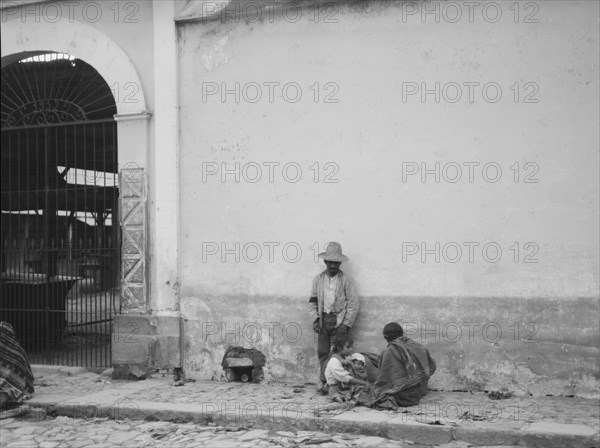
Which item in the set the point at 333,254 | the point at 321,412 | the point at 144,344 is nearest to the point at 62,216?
the point at 144,344

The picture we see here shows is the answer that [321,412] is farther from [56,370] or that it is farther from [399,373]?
[56,370]

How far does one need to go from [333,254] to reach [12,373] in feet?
13.4

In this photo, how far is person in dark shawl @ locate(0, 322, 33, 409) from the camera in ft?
27.1

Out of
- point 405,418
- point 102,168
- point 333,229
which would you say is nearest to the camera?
point 405,418

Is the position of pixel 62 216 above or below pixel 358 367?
above

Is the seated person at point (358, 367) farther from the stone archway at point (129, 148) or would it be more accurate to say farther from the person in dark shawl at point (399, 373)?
the stone archway at point (129, 148)

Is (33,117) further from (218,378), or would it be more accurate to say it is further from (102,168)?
(218,378)

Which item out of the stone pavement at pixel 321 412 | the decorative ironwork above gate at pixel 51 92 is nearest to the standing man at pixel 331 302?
the stone pavement at pixel 321 412

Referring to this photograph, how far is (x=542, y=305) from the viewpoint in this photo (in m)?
7.86

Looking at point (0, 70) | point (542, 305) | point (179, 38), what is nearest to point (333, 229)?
point (542, 305)

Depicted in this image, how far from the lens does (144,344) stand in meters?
9.38

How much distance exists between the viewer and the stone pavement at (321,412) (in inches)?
257

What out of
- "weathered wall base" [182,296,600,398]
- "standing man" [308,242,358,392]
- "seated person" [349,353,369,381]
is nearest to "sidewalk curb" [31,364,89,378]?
"weathered wall base" [182,296,600,398]

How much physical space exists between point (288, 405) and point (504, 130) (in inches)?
152
